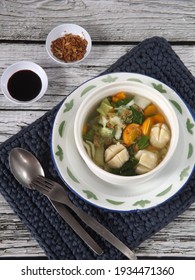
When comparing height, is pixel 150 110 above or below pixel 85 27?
below

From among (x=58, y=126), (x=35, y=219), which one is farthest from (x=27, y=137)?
(x=35, y=219)

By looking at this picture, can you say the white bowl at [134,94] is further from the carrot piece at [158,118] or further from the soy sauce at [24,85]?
the soy sauce at [24,85]

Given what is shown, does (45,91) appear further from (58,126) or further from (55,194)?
(55,194)

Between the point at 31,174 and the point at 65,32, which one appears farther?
the point at 65,32

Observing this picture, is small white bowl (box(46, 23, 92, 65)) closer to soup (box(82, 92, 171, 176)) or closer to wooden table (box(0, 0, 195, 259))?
wooden table (box(0, 0, 195, 259))

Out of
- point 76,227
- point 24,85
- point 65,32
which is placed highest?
point 65,32

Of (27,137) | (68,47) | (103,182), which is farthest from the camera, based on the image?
(68,47)

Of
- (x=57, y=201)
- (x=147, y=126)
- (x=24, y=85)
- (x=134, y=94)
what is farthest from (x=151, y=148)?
(x=24, y=85)

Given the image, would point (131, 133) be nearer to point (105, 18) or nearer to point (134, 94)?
point (134, 94)
